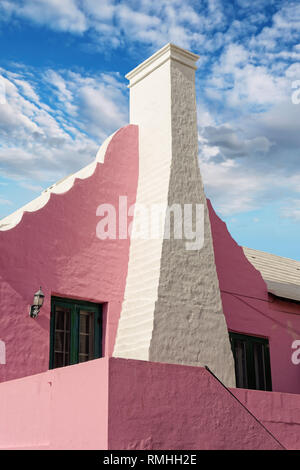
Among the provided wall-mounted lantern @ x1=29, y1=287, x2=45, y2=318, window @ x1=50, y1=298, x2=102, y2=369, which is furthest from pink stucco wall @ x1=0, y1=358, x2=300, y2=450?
window @ x1=50, y1=298, x2=102, y2=369

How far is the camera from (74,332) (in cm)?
1014

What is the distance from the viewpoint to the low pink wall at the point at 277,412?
8505 millimetres

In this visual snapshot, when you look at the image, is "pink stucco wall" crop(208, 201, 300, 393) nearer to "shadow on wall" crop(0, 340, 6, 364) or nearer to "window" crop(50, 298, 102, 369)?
"window" crop(50, 298, 102, 369)

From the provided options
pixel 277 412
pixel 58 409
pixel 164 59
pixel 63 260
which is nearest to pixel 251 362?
pixel 277 412

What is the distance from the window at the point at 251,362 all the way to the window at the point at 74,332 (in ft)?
10.6

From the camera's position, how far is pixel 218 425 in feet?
25.1

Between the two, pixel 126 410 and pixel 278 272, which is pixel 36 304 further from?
pixel 278 272

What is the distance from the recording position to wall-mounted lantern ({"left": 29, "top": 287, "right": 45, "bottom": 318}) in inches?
369

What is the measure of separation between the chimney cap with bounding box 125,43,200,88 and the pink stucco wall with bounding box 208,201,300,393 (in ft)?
10.3

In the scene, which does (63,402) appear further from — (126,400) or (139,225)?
(139,225)

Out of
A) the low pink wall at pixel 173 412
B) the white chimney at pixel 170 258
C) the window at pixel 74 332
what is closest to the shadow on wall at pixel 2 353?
the window at pixel 74 332

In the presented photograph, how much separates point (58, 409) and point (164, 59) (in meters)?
7.45

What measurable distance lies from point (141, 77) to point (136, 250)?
3.84m
